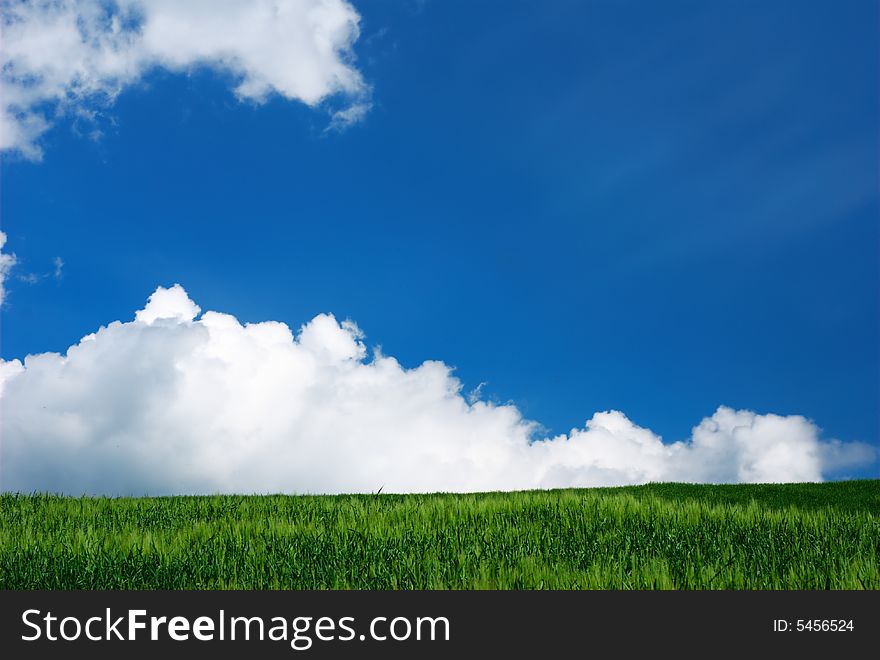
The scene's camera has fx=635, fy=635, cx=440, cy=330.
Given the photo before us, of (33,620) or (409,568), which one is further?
(409,568)

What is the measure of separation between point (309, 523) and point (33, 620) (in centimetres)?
512

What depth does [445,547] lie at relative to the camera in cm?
821

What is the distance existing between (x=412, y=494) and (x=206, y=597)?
38.3 feet

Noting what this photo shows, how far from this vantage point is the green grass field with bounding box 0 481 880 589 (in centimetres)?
677

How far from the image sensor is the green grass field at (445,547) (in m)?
6.77

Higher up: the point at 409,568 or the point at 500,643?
the point at 409,568

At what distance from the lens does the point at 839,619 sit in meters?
5.56

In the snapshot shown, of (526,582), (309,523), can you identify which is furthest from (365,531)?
(526,582)

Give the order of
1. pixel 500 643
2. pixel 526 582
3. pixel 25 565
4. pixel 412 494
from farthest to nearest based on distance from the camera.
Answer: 1. pixel 412 494
2. pixel 25 565
3. pixel 526 582
4. pixel 500 643

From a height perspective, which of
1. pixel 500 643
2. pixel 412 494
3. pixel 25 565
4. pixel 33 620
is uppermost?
pixel 412 494

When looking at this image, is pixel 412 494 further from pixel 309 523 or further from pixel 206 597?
pixel 206 597

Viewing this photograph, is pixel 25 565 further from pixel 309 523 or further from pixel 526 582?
pixel 526 582

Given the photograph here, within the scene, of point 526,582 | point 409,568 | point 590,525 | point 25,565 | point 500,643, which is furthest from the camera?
point 590,525

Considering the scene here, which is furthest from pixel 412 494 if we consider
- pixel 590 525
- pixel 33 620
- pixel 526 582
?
pixel 33 620
